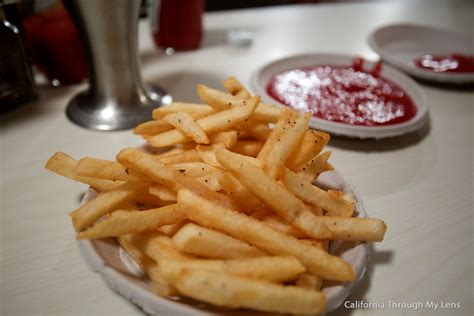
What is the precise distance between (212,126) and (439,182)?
0.69m

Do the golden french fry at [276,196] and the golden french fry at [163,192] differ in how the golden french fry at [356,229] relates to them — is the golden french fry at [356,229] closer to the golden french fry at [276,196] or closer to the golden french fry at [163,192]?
the golden french fry at [276,196]

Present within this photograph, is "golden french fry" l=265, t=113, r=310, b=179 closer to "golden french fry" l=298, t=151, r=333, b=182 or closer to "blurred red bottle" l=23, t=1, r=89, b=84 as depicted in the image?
"golden french fry" l=298, t=151, r=333, b=182

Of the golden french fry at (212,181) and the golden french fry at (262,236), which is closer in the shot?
the golden french fry at (262,236)

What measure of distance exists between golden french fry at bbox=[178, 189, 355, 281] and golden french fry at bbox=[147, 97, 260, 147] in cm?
24

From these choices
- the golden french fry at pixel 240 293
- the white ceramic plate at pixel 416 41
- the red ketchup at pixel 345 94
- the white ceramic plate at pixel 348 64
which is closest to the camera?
the golden french fry at pixel 240 293

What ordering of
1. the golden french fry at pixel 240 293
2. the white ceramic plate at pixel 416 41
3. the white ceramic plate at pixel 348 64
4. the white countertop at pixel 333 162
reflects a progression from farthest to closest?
1. the white ceramic plate at pixel 416 41
2. the white ceramic plate at pixel 348 64
3. the white countertop at pixel 333 162
4. the golden french fry at pixel 240 293

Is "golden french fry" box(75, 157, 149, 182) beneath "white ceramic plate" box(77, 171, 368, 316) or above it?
above

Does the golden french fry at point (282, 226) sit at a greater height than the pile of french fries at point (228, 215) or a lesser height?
lesser

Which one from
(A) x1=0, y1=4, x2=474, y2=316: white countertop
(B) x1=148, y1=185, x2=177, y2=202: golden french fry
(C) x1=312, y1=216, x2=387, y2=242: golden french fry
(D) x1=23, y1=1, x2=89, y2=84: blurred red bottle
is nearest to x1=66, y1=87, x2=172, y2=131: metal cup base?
(A) x1=0, y1=4, x2=474, y2=316: white countertop

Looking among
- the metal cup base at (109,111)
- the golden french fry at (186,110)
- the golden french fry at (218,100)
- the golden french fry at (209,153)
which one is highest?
the golden french fry at (218,100)

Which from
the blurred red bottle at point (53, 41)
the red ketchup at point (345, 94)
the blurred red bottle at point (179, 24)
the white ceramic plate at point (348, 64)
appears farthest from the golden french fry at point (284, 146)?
the blurred red bottle at point (179, 24)

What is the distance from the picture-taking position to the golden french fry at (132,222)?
66cm

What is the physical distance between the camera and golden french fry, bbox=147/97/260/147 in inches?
33.8

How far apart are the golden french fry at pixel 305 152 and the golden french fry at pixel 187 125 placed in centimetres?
18
